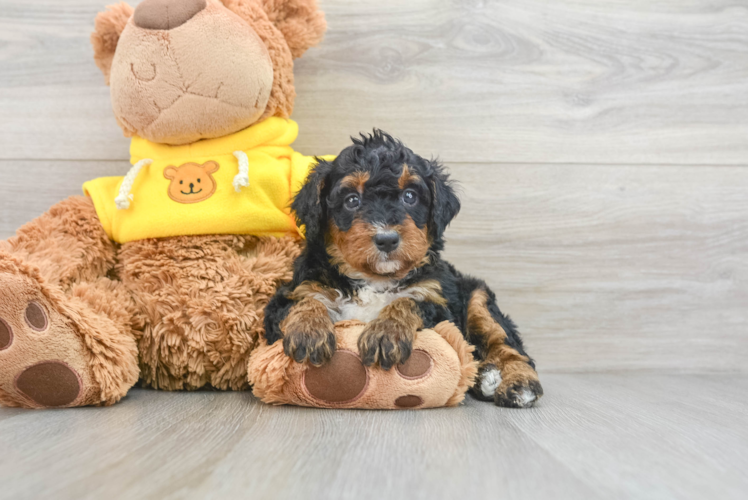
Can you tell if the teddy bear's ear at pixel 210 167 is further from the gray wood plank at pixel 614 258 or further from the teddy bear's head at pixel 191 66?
the gray wood plank at pixel 614 258

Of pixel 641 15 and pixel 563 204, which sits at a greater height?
pixel 641 15

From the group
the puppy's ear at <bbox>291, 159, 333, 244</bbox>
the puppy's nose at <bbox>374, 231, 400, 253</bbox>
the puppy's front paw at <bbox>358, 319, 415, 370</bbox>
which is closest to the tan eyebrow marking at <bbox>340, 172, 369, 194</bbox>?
the puppy's ear at <bbox>291, 159, 333, 244</bbox>

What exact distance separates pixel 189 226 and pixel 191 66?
60 cm

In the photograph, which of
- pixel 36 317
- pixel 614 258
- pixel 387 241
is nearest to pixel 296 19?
A: pixel 387 241

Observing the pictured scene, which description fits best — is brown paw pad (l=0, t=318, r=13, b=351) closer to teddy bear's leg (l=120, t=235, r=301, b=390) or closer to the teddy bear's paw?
the teddy bear's paw

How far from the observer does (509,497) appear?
110 cm

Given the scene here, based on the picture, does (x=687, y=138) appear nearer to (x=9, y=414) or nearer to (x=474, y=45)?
(x=474, y=45)

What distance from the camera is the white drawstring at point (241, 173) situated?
2102 millimetres

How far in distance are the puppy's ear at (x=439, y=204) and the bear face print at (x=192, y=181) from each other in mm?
866

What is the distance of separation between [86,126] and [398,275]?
182cm

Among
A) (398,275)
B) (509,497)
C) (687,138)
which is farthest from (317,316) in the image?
(687,138)

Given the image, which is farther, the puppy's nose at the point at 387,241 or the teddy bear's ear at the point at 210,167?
the teddy bear's ear at the point at 210,167

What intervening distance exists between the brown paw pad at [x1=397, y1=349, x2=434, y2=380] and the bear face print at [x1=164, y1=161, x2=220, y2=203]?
1037mm

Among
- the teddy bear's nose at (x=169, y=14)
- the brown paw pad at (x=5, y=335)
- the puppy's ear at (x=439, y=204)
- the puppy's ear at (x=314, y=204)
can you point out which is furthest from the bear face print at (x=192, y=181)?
the puppy's ear at (x=439, y=204)
